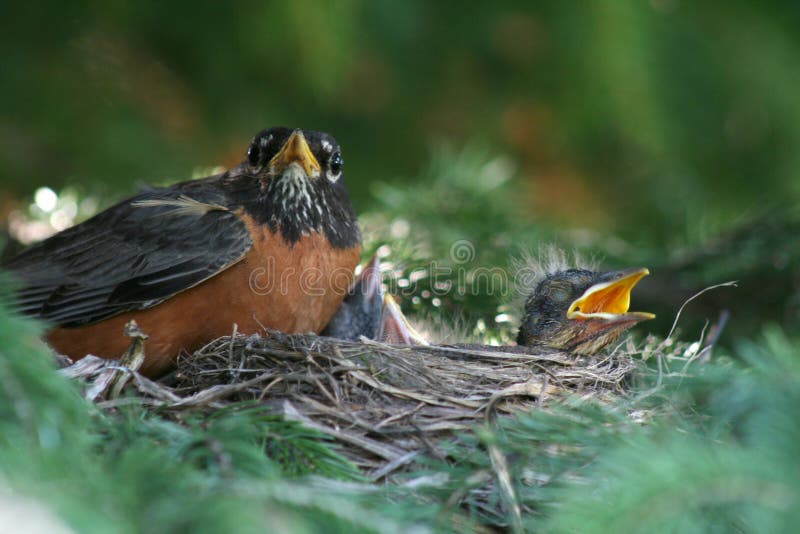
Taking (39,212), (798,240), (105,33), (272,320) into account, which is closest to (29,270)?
(39,212)

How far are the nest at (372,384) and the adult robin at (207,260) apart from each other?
225mm

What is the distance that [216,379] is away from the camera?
8.45 feet

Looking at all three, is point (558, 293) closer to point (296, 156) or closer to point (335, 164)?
point (335, 164)

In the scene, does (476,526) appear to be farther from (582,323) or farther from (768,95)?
(768,95)

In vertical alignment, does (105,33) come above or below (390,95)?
above

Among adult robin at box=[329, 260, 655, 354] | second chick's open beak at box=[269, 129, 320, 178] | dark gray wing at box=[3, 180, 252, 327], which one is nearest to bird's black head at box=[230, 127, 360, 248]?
second chick's open beak at box=[269, 129, 320, 178]

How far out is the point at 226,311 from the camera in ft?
9.76

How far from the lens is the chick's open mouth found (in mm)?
3016

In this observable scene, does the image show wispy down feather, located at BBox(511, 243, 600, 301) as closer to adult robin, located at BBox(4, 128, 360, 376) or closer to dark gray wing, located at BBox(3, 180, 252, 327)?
adult robin, located at BBox(4, 128, 360, 376)

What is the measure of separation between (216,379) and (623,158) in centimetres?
404

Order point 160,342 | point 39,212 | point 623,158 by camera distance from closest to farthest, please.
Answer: point 160,342 < point 39,212 < point 623,158

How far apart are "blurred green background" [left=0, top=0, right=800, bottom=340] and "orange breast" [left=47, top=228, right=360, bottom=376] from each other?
38.4 inches

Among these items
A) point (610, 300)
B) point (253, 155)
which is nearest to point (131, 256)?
point (253, 155)

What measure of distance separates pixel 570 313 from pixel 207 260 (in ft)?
4.49
